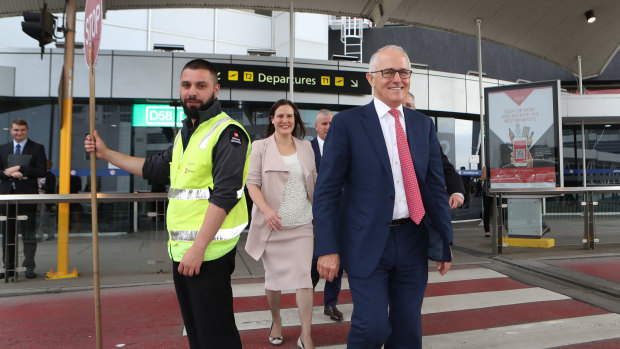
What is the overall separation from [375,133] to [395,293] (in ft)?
2.81

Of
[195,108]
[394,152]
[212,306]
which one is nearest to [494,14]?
[394,152]

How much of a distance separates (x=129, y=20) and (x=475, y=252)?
535 inches

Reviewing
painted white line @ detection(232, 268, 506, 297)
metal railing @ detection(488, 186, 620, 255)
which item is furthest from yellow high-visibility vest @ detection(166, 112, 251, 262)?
metal railing @ detection(488, 186, 620, 255)

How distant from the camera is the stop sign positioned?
264cm

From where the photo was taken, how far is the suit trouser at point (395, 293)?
6.91 ft

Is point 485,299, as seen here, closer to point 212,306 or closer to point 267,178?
point 267,178

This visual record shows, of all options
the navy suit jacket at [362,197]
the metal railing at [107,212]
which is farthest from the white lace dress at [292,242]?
the metal railing at [107,212]

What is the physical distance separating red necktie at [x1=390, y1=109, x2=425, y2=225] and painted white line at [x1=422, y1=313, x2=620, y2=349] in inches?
67.9

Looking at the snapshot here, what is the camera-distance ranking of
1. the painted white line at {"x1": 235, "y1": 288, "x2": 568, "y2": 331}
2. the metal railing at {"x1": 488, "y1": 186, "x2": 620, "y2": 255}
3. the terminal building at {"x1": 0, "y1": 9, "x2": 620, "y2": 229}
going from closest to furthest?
the painted white line at {"x1": 235, "y1": 288, "x2": 568, "y2": 331}, the metal railing at {"x1": 488, "y1": 186, "x2": 620, "y2": 255}, the terminal building at {"x1": 0, "y1": 9, "x2": 620, "y2": 229}

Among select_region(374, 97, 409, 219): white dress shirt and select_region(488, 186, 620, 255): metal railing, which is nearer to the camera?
select_region(374, 97, 409, 219): white dress shirt

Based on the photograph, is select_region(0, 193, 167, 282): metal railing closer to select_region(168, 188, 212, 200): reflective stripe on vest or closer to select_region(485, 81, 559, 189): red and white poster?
select_region(168, 188, 212, 200): reflective stripe on vest

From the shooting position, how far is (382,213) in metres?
2.16

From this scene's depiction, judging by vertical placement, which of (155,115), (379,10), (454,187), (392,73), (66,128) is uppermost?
(379,10)

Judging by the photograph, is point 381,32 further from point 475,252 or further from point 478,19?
point 475,252
